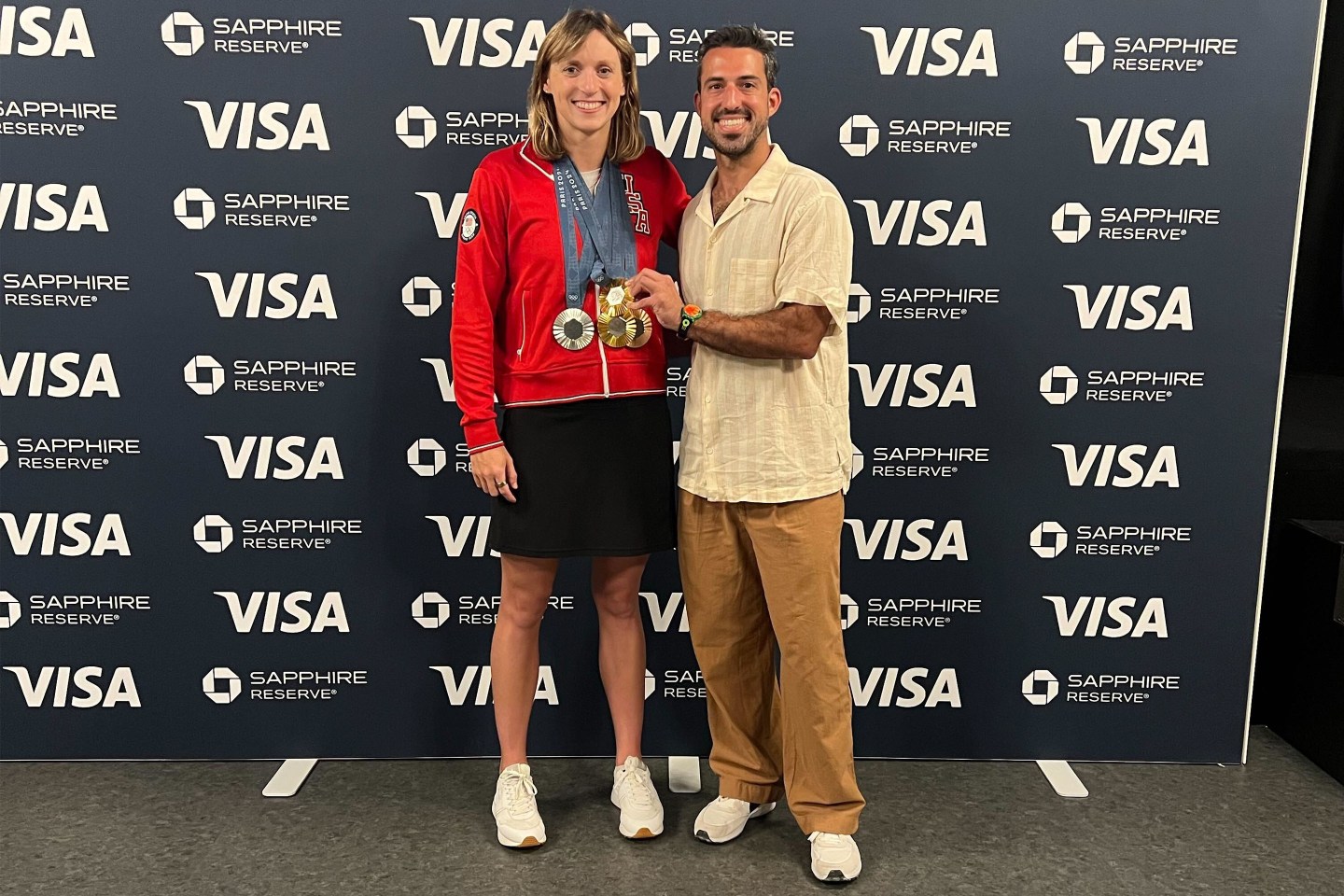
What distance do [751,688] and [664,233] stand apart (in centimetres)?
103

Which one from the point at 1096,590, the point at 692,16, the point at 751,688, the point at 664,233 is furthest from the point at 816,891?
the point at 692,16

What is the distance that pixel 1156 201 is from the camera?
253cm

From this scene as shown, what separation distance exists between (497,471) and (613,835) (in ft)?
2.96

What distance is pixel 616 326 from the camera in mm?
2107

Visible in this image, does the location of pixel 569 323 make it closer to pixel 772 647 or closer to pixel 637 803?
pixel 772 647

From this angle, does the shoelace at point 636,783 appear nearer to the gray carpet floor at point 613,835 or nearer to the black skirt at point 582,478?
the gray carpet floor at point 613,835

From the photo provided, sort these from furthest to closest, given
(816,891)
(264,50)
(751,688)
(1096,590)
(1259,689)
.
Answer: (1259,689) → (1096,590) → (264,50) → (751,688) → (816,891)

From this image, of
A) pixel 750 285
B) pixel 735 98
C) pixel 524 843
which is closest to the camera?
pixel 735 98

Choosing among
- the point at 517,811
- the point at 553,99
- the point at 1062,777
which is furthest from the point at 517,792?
the point at 553,99

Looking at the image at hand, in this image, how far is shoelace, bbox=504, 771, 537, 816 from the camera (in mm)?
2297

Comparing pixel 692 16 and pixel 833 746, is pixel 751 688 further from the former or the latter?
pixel 692 16

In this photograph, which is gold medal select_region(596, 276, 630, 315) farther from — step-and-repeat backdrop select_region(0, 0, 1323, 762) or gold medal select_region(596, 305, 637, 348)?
step-and-repeat backdrop select_region(0, 0, 1323, 762)

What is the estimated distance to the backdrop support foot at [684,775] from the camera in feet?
8.49

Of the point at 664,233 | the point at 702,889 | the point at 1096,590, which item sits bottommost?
the point at 702,889
